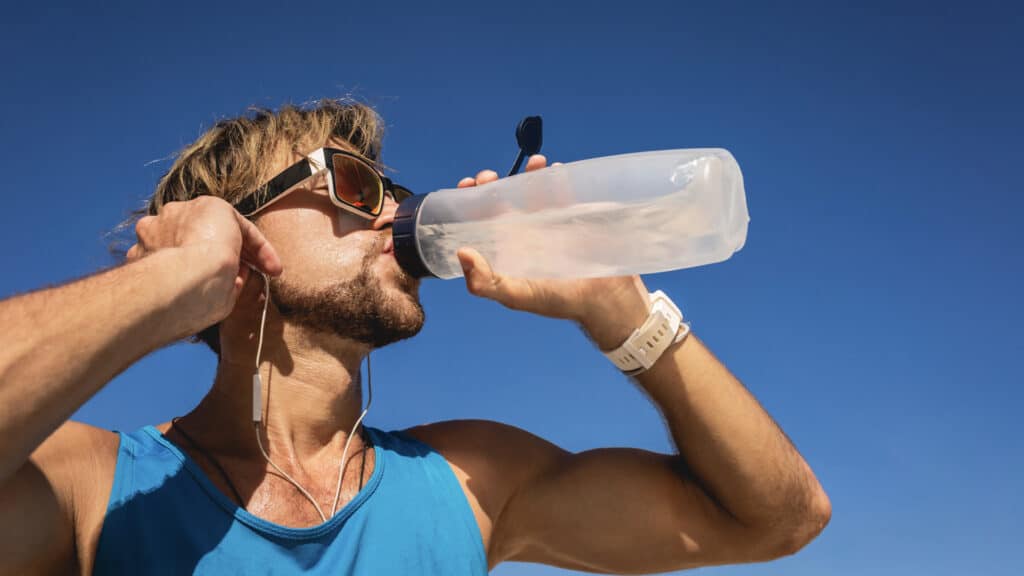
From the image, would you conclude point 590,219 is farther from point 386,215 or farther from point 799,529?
point 799,529

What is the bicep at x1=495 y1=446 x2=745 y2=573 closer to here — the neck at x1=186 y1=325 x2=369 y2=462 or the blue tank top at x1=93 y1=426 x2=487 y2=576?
the blue tank top at x1=93 y1=426 x2=487 y2=576

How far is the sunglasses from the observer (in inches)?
135

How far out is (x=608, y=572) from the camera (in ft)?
11.5

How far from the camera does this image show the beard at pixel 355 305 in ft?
10.5

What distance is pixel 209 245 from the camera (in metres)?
Result: 2.41

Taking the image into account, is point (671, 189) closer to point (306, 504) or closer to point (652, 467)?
point (652, 467)

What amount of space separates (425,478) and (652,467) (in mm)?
914

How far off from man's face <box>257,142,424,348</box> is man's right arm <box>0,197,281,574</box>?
2.00 feet

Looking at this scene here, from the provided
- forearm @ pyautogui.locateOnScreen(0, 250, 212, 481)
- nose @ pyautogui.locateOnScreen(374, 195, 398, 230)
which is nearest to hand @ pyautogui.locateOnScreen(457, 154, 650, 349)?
nose @ pyautogui.locateOnScreen(374, 195, 398, 230)

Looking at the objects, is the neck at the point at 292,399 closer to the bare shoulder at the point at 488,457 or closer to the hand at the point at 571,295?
the bare shoulder at the point at 488,457

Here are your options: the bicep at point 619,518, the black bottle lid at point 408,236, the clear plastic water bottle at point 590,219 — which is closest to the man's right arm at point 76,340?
the black bottle lid at point 408,236

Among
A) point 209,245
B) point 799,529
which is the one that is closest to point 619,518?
point 799,529

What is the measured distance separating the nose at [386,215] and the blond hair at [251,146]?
30 cm

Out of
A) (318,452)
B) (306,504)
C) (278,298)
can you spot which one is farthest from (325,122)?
(306,504)
